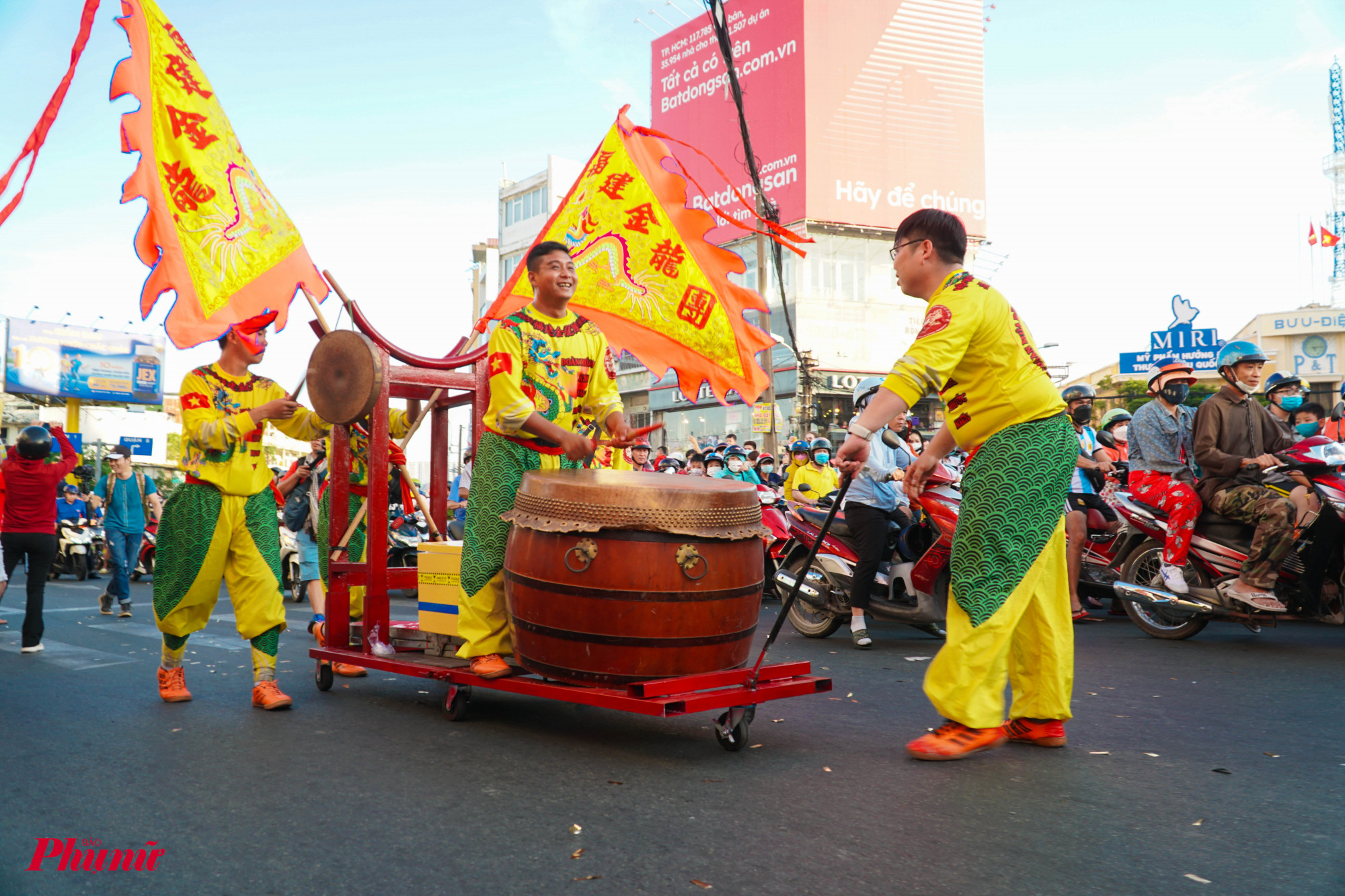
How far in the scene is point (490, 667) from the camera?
4102 mm

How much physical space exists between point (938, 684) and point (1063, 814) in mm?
719

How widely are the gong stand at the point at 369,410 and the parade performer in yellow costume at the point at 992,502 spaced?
2472mm

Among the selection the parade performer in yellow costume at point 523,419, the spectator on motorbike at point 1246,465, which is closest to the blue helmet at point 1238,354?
the spectator on motorbike at point 1246,465

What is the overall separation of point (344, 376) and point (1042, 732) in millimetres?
3584

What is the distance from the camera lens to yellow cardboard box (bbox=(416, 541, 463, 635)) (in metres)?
4.68

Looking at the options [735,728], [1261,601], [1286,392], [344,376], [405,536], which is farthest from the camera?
[405,536]

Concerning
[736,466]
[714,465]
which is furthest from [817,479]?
[736,466]

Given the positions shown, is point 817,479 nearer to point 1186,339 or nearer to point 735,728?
point 735,728

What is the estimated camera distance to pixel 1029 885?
94.3 inches

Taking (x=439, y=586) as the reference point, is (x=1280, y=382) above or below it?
above

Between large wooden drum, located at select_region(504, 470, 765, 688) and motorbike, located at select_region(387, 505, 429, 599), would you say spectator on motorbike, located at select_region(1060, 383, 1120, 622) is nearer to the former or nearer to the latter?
large wooden drum, located at select_region(504, 470, 765, 688)

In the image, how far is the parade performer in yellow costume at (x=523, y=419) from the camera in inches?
164

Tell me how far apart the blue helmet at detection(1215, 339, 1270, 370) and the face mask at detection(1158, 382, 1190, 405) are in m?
0.39

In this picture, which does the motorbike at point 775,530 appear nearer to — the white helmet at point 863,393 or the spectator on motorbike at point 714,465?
the white helmet at point 863,393
